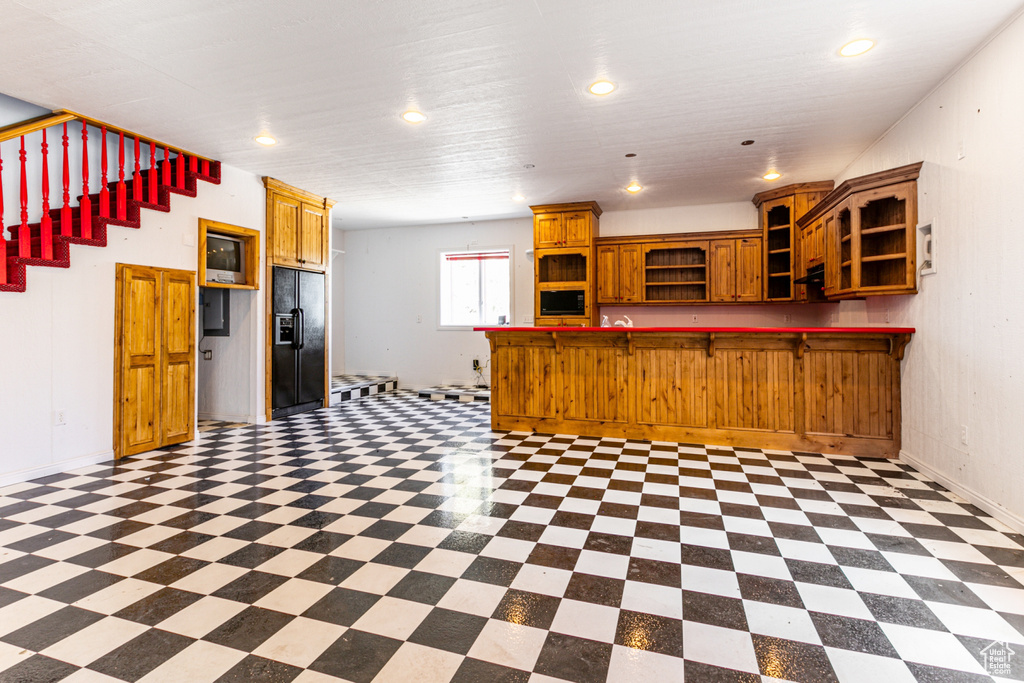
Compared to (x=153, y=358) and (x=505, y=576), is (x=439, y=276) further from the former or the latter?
(x=505, y=576)

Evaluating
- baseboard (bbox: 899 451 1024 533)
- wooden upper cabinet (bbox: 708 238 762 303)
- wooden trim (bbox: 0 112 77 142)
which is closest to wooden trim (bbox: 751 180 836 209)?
wooden upper cabinet (bbox: 708 238 762 303)

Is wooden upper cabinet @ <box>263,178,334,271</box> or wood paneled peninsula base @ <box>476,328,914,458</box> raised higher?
wooden upper cabinet @ <box>263,178,334,271</box>

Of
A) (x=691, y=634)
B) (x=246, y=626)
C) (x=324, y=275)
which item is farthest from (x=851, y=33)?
(x=324, y=275)

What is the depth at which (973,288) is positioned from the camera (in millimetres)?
3275

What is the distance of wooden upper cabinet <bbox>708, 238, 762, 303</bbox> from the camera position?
6.95m

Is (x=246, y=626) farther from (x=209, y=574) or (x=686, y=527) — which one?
(x=686, y=527)

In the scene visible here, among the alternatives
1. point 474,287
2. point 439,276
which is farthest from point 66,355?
point 474,287

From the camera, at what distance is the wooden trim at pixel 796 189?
6.28 m

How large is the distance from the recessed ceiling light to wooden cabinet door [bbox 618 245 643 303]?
4234mm

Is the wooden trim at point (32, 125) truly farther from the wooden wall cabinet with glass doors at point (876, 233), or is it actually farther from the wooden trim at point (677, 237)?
the wooden wall cabinet with glass doors at point (876, 233)

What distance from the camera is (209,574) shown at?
2318 millimetres

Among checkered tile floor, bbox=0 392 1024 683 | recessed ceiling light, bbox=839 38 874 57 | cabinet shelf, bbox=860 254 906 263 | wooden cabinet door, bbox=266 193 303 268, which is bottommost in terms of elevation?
checkered tile floor, bbox=0 392 1024 683

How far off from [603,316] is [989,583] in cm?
592

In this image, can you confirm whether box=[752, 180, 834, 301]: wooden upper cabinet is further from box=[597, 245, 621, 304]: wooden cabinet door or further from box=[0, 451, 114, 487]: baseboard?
box=[0, 451, 114, 487]: baseboard
